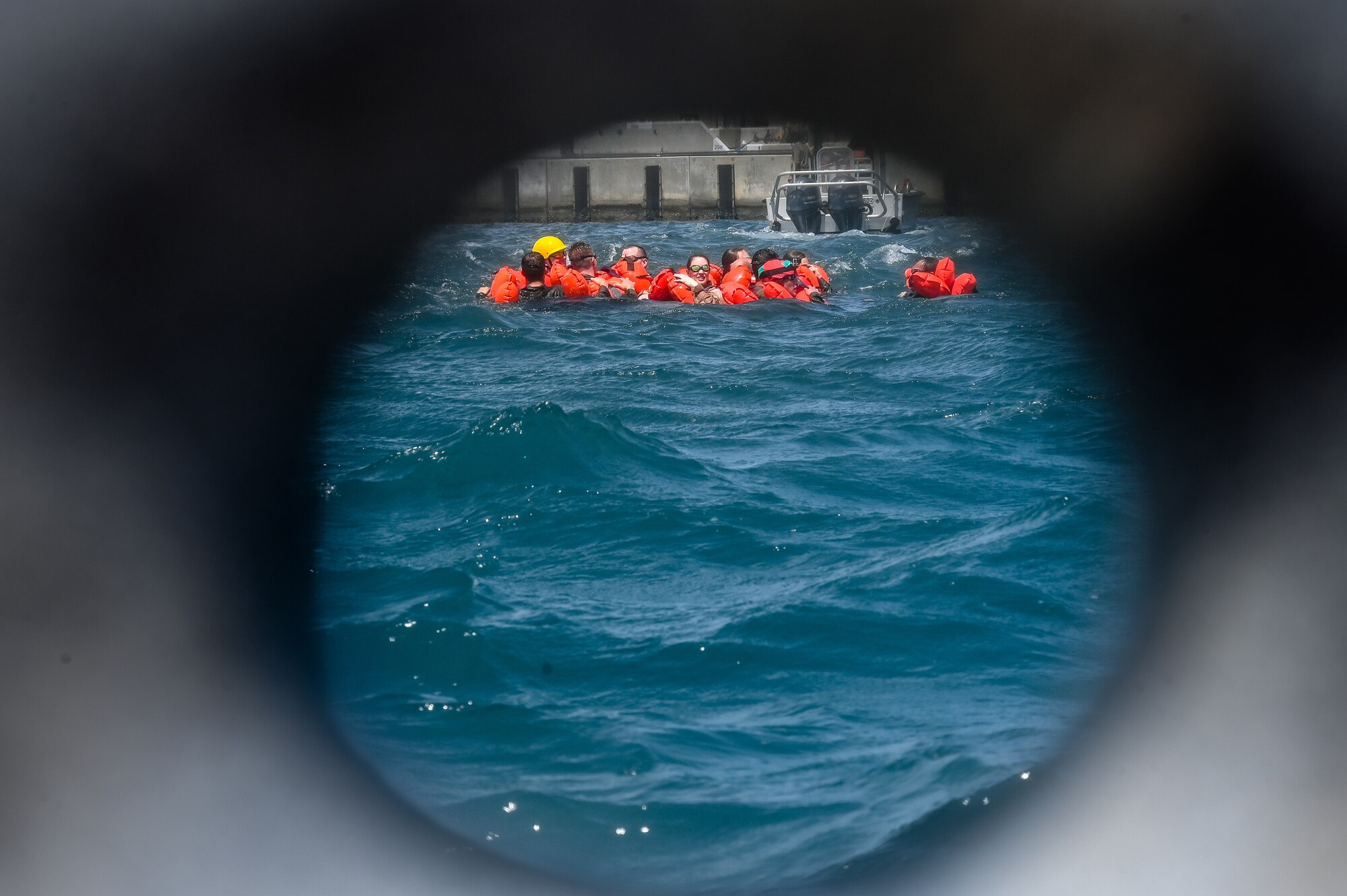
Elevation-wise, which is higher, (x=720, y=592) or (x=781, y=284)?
(x=781, y=284)

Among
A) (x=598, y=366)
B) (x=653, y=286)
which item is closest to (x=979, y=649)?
(x=598, y=366)

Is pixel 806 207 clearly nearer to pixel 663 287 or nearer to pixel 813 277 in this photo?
pixel 813 277

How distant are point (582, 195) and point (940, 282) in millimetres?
14313

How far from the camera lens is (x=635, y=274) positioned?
11.1 metres

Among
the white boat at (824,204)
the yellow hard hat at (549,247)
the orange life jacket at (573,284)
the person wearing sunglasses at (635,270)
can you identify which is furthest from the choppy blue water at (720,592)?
the white boat at (824,204)

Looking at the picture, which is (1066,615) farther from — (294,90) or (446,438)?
(446,438)

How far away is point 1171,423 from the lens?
48.3 inches

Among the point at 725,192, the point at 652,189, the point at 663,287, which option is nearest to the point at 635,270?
the point at 663,287

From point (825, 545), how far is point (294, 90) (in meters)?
3.08

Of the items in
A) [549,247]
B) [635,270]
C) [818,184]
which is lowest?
[635,270]

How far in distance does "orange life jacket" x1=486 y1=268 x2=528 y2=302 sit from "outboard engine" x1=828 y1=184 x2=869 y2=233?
5.44 m

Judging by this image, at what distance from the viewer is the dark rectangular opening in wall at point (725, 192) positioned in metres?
25.9

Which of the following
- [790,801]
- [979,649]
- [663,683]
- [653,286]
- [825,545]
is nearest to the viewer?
[790,801]

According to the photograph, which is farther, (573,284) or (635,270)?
(635,270)
